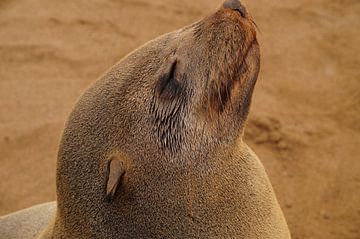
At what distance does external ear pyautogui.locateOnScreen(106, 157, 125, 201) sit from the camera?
4.65 ft

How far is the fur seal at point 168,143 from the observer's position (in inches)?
58.3

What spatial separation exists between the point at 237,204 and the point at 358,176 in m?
1.57

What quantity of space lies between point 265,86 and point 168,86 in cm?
215

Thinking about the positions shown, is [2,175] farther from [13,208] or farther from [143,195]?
[143,195]

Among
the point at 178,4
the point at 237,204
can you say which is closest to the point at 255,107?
the point at 178,4

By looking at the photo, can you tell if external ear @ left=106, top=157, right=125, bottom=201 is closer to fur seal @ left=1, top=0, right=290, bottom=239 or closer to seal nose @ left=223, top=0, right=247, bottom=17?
fur seal @ left=1, top=0, right=290, bottom=239

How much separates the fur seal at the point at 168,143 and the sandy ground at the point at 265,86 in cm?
132

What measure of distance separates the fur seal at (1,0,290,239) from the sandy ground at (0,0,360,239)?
4.32 feet

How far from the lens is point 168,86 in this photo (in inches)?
61.2

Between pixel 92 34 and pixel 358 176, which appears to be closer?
pixel 358 176

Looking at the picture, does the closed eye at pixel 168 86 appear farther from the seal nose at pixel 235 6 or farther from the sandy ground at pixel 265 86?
the sandy ground at pixel 265 86

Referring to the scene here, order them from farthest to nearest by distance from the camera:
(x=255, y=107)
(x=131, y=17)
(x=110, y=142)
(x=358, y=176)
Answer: (x=131, y=17), (x=255, y=107), (x=358, y=176), (x=110, y=142)

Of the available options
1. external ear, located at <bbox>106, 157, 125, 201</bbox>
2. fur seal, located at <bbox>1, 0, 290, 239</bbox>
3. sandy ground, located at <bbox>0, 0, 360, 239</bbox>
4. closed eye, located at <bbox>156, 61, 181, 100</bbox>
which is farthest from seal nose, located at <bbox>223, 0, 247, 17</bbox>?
sandy ground, located at <bbox>0, 0, 360, 239</bbox>

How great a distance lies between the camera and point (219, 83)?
1573mm
